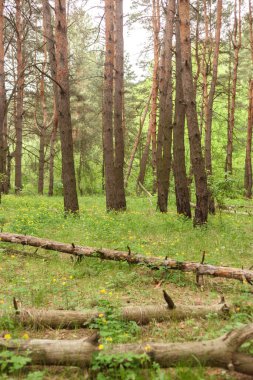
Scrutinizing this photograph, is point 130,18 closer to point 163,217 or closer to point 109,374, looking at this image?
point 163,217

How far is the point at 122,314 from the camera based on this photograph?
15.2 feet

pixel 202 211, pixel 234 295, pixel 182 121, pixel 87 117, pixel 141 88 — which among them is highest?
A: pixel 141 88

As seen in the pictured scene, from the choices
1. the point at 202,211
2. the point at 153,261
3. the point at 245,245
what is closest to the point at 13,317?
A: the point at 153,261

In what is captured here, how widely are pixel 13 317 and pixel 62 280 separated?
6.19 ft

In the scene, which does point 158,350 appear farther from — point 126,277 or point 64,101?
point 64,101

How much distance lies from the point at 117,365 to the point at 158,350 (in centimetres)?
42

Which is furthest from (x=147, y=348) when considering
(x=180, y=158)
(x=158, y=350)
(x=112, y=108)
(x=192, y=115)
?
(x=112, y=108)

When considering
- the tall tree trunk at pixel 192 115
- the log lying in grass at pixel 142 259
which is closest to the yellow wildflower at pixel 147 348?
the log lying in grass at pixel 142 259

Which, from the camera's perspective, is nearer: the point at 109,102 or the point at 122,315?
the point at 122,315

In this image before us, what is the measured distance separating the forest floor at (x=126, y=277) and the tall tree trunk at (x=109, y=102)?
7.96 feet

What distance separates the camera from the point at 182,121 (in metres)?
12.8

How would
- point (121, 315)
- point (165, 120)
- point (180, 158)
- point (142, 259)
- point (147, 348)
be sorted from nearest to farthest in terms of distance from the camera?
point (147, 348)
point (121, 315)
point (142, 259)
point (180, 158)
point (165, 120)

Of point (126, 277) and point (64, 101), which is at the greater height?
point (64, 101)

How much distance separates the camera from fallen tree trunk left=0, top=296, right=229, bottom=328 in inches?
178
